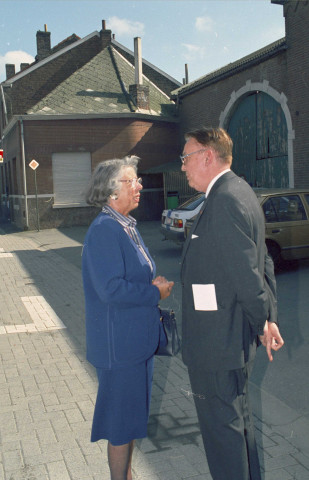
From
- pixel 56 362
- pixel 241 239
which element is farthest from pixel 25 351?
pixel 241 239

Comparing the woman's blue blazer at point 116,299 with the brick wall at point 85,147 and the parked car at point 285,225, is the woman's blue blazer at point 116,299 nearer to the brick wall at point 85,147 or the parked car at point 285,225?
the parked car at point 285,225

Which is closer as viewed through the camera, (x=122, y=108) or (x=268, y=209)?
(x=268, y=209)

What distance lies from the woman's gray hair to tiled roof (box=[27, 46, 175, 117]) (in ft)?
69.3

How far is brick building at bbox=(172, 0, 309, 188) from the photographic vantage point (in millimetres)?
15461

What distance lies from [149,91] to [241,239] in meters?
25.4

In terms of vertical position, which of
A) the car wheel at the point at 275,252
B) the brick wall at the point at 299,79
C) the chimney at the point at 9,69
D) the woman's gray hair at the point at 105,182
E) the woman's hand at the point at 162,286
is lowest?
the car wheel at the point at 275,252

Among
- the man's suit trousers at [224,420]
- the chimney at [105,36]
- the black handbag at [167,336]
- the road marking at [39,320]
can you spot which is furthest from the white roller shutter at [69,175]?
the man's suit trousers at [224,420]

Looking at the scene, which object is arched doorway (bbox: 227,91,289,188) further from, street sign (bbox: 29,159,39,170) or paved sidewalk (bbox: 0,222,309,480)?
Result: paved sidewalk (bbox: 0,222,309,480)

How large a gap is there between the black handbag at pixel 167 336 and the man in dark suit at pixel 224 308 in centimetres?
29

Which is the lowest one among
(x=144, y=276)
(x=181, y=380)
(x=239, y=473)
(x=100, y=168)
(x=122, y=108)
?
(x=181, y=380)

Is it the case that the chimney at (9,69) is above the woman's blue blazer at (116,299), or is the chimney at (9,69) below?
above

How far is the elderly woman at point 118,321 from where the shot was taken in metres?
2.52

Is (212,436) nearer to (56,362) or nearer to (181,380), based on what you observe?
(181,380)

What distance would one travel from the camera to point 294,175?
1620 cm
